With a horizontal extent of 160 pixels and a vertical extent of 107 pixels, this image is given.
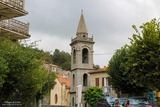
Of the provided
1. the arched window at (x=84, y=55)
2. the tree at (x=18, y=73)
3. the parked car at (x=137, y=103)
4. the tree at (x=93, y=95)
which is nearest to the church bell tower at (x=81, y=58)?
the arched window at (x=84, y=55)

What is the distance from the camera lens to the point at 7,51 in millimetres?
20312

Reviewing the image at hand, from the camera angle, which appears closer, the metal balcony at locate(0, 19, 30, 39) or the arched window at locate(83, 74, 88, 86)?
the metal balcony at locate(0, 19, 30, 39)

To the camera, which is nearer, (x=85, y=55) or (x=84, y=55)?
(x=85, y=55)

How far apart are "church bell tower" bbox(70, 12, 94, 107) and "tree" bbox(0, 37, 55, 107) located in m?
52.5

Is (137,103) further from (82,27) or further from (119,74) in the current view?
(82,27)

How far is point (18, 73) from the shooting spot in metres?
20.5

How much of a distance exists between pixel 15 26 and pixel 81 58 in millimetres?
50786

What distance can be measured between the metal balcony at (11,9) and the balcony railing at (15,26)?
1.17 feet

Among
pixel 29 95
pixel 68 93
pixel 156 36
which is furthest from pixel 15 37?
pixel 68 93

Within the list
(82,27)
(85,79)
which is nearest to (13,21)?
(85,79)

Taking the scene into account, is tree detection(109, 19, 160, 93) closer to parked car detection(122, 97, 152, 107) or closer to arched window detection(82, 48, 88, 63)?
parked car detection(122, 97, 152, 107)

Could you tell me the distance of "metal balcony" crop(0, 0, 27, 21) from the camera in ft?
77.9

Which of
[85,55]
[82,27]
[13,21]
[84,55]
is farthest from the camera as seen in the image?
[84,55]

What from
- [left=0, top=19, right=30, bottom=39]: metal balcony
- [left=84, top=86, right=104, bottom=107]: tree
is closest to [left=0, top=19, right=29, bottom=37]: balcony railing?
[left=0, top=19, right=30, bottom=39]: metal balcony
